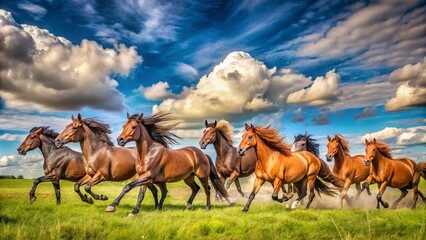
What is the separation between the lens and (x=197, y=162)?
36.8 feet

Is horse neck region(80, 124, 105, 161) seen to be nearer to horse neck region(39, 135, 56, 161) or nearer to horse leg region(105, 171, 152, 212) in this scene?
horse neck region(39, 135, 56, 161)

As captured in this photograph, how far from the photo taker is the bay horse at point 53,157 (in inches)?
500

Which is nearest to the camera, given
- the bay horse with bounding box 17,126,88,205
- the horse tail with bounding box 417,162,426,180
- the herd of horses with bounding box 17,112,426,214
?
the herd of horses with bounding box 17,112,426,214

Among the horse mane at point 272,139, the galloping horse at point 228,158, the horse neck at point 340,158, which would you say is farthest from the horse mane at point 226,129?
the horse neck at point 340,158

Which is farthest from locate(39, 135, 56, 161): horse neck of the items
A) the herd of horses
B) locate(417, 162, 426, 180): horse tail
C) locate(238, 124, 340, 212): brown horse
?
locate(417, 162, 426, 180): horse tail

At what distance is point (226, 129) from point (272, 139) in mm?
3348

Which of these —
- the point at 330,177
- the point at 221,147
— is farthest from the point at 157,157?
the point at 330,177

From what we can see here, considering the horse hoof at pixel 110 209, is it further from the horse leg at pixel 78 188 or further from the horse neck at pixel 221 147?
the horse neck at pixel 221 147

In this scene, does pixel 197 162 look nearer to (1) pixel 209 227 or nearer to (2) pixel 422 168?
(1) pixel 209 227

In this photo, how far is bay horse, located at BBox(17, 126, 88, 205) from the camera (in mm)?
12703

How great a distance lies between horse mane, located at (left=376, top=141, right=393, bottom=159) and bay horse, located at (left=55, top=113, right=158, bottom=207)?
8.54 meters

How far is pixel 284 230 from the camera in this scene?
310 inches

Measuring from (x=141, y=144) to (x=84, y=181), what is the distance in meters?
3.04

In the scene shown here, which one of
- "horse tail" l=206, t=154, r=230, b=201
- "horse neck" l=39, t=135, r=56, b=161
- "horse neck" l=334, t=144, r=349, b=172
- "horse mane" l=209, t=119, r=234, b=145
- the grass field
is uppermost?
"horse mane" l=209, t=119, r=234, b=145
